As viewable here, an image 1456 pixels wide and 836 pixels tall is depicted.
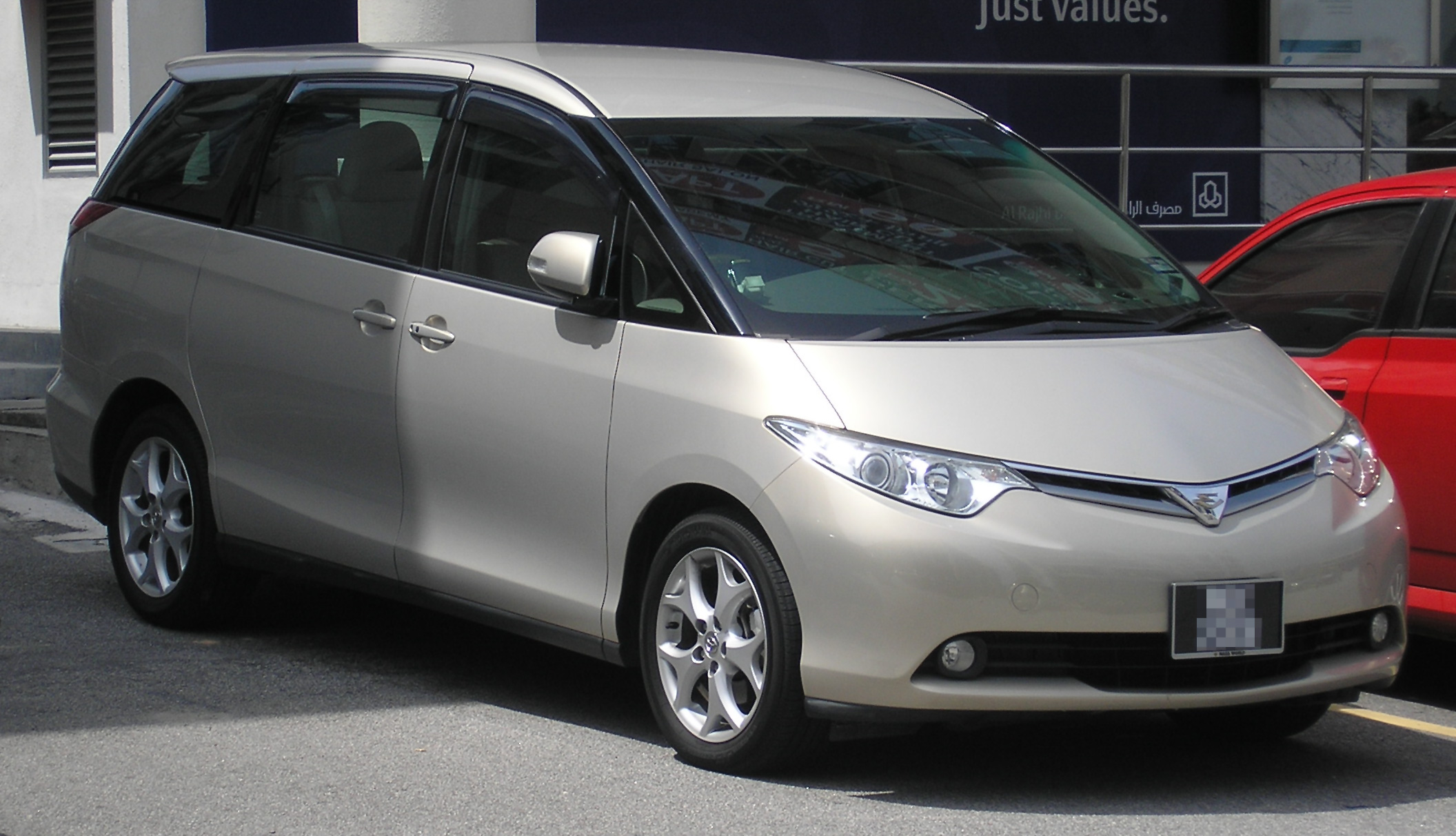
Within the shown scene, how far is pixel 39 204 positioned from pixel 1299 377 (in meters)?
10.5

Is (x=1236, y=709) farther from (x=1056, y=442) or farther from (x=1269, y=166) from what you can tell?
(x=1269, y=166)

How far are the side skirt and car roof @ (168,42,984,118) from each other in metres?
1.46

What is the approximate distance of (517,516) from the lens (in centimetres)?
542

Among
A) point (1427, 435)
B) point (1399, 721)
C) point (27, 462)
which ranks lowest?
point (1399, 721)

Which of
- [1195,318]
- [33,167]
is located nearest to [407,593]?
[1195,318]

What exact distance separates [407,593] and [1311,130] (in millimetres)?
10393

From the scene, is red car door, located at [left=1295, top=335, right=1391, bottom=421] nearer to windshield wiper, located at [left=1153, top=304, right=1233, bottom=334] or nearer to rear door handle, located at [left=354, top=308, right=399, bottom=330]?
windshield wiper, located at [left=1153, top=304, right=1233, bottom=334]

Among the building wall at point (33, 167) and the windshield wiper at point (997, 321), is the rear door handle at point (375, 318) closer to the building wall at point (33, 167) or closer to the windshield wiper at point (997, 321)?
the windshield wiper at point (997, 321)

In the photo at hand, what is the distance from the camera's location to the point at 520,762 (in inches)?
198

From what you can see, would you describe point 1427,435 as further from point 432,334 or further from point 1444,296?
point 432,334

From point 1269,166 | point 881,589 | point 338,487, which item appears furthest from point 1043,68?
point 881,589

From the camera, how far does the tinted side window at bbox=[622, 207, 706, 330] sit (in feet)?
16.6

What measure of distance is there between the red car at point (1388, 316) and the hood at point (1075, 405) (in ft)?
2.21

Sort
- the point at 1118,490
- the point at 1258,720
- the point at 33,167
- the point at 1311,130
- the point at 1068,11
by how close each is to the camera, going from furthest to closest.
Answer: the point at 1311,130
the point at 1068,11
the point at 33,167
the point at 1258,720
the point at 1118,490
